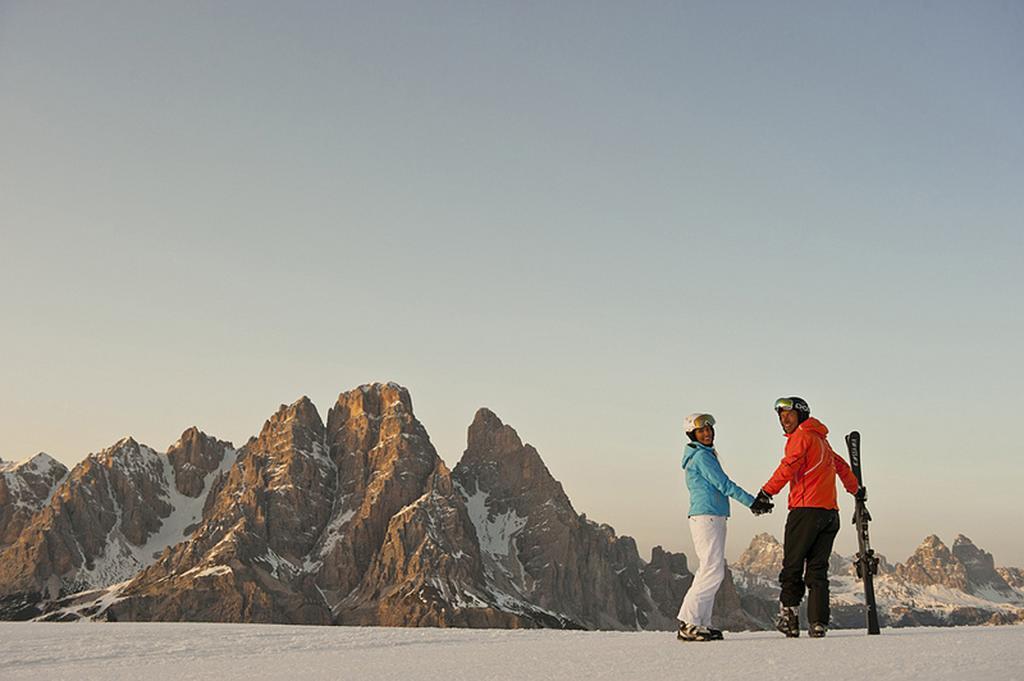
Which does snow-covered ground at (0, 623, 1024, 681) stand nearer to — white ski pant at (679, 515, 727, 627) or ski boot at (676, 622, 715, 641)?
ski boot at (676, 622, 715, 641)

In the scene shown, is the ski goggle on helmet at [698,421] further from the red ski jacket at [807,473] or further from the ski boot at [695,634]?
the ski boot at [695,634]

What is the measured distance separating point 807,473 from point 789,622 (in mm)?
1687

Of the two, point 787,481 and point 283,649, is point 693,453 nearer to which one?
point 787,481

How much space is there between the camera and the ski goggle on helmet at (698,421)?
11766 millimetres

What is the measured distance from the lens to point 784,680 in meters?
6.41

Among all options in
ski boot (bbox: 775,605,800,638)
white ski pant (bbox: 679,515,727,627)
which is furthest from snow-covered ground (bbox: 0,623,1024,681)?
white ski pant (bbox: 679,515,727,627)

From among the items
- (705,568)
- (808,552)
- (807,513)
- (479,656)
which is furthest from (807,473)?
(479,656)

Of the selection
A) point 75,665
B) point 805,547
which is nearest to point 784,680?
point 805,547

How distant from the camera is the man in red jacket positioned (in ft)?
35.4

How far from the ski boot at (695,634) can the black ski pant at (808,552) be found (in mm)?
1012

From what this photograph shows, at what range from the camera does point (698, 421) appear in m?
11.8

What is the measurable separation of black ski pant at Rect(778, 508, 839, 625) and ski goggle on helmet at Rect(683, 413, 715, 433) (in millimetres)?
1521

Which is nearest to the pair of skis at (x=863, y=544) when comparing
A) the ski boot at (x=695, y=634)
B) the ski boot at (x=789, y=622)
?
the ski boot at (x=789, y=622)

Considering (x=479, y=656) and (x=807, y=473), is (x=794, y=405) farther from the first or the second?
(x=479, y=656)
